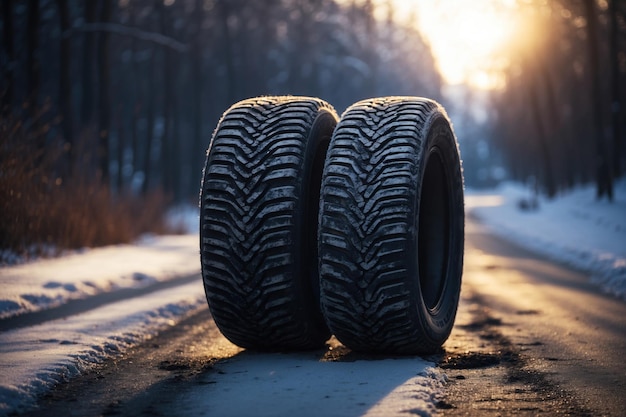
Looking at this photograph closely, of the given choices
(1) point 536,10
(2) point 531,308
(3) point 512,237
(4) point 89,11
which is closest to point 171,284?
(2) point 531,308

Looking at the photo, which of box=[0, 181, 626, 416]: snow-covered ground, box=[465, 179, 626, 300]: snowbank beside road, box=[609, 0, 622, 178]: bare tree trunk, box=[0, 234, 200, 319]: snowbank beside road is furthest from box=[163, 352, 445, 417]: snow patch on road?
box=[609, 0, 622, 178]: bare tree trunk

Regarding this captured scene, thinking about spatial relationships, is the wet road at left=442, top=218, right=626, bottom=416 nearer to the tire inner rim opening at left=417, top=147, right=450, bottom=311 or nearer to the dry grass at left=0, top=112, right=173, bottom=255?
the tire inner rim opening at left=417, top=147, right=450, bottom=311

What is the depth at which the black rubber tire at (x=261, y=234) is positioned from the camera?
5004 millimetres

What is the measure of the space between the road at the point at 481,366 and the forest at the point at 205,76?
285 inches

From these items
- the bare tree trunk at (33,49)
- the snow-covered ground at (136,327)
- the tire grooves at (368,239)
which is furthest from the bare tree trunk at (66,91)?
the tire grooves at (368,239)

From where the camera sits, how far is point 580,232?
2106 centimetres

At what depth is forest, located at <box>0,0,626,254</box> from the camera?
66.0ft

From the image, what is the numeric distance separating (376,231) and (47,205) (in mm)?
9386

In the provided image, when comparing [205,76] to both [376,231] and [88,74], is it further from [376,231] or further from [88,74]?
[376,231]

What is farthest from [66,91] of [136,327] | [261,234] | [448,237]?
[261,234]

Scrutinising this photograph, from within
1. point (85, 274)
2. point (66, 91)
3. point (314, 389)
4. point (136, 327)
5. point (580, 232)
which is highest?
point (66, 91)

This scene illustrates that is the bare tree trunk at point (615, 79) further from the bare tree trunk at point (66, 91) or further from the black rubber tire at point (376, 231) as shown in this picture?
the black rubber tire at point (376, 231)

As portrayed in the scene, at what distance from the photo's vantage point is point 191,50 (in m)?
42.8

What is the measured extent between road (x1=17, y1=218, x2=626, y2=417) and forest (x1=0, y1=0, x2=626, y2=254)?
7.24m
